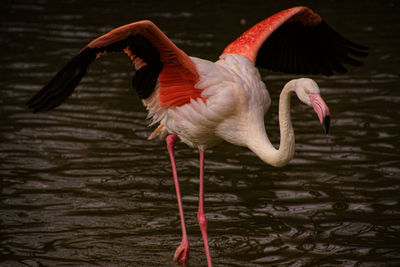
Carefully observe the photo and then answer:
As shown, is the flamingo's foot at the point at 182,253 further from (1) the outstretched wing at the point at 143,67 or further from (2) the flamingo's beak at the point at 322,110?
(2) the flamingo's beak at the point at 322,110

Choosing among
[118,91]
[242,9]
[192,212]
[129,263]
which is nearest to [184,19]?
[242,9]

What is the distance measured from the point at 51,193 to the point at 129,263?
167cm

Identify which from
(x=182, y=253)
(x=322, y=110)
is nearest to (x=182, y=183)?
(x=182, y=253)

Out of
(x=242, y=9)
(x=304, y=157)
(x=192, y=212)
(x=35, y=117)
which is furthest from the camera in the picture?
(x=242, y=9)

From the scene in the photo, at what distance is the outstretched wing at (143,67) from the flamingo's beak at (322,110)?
125cm

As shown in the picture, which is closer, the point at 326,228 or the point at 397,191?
the point at 326,228

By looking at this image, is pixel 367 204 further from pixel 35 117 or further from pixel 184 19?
pixel 184 19

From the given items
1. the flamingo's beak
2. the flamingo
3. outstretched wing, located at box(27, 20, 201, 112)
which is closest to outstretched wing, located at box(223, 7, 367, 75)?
the flamingo

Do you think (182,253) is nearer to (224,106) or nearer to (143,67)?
(224,106)

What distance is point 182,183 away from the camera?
7.11m

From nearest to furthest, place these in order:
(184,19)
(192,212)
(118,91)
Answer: (192,212) → (118,91) → (184,19)

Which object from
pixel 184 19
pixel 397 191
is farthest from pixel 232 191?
pixel 184 19

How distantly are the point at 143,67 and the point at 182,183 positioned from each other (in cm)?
187

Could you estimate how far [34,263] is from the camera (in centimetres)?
553
